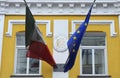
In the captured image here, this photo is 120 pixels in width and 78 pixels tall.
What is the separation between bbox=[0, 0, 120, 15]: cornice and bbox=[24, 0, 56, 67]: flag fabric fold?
159cm

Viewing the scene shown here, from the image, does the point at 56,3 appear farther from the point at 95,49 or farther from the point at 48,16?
the point at 95,49

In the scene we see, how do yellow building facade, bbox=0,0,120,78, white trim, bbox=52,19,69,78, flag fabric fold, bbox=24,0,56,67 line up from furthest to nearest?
yellow building facade, bbox=0,0,120,78 < white trim, bbox=52,19,69,78 < flag fabric fold, bbox=24,0,56,67

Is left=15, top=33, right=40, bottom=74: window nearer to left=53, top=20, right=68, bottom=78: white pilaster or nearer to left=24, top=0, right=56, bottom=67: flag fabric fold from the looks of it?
left=53, top=20, right=68, bottom=78: white pilaster

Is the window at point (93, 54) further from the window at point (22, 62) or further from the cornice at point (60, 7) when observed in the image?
the window at point (22, 62)

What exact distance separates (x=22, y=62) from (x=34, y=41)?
1.82 metres

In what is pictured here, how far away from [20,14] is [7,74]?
8.30ft

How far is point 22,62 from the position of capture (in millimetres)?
14180

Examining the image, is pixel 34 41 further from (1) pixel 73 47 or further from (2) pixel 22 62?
(2) pixel 22 62

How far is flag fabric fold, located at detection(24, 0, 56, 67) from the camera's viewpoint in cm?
1256

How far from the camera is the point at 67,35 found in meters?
14.1

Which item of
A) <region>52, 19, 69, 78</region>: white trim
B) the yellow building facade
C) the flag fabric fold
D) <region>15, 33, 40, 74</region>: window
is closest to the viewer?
the flag fabric fold

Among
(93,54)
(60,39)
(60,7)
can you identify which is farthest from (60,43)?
(60,7)

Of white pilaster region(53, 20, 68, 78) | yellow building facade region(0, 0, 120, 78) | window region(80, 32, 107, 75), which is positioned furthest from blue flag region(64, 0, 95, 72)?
window region(80, 32, 107, 75)

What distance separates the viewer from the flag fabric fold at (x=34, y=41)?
1256cm
